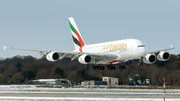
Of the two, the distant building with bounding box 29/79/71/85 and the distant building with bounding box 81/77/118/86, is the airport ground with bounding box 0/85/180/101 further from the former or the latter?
the distant building with bounding box 81/77/118/86

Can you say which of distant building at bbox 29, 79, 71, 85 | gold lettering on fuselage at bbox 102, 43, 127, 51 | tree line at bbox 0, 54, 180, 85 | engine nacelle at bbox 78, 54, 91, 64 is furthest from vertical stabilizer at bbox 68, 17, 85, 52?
distant building at bbox 29, 79, 71, 85

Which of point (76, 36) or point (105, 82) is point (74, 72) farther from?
point (76, 36)

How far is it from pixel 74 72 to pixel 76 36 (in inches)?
752

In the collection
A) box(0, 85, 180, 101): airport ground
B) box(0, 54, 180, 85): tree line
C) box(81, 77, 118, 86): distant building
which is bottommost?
box(0, 85, 180, 101): airport ground

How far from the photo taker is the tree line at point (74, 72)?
81.2m

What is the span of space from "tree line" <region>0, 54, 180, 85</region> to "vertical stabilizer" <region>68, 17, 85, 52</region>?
17.2 m

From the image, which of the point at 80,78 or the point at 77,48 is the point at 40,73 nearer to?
the point at 80,78

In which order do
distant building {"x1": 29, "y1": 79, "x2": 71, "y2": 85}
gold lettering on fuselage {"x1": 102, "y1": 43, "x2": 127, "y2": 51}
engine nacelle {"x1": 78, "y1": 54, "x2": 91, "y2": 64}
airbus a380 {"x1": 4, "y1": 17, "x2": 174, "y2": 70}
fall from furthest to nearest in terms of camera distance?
distant building {"x1": 29, "y1": 79, "x2": 71, "y2": 85}
engine nacelle {"x1": 78, "y1": 54, "x2": 91, "y2": 64}
gold lettering on fuselage {"x1": 102, "y1": 43, "x2": 127, "y2": 51}
airbus a380 {"x1": 4, "y1": 17, "x2": 174, "y2": 70}

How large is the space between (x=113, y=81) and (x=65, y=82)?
581 inches

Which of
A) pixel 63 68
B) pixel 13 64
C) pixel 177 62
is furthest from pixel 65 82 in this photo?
pixel 177 62

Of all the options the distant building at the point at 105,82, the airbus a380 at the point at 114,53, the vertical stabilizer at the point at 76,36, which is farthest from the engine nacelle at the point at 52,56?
the distant building at the point at 105,82

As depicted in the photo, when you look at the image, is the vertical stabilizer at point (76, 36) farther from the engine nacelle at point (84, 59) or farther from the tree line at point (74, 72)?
the tree line at point (74, 72)

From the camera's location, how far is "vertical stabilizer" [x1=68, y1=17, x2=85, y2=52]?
64.0 m

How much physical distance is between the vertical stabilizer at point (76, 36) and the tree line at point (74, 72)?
1721cm
